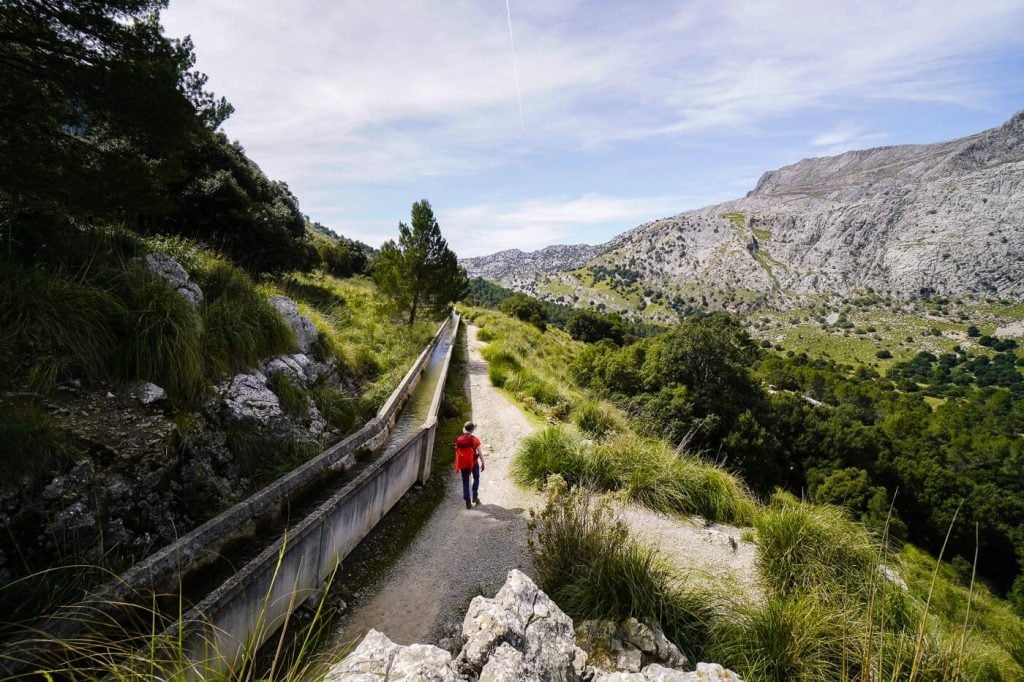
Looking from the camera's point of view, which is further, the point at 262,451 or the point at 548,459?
the point at 548,459

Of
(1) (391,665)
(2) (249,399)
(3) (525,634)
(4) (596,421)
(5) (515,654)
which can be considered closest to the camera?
(1) (391,665)

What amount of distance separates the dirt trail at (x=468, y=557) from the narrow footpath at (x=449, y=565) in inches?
0.4

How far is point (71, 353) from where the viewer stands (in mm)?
4703

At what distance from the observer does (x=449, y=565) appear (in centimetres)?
582

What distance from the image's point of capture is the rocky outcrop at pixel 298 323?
30.4ft

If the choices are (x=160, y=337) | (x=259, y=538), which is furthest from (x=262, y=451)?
(x=160, y=337)

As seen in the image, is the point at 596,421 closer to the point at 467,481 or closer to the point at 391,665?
the point at 467,481

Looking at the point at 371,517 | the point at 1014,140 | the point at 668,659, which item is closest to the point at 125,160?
the point at 371,517

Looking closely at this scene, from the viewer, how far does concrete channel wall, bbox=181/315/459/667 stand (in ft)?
11.0

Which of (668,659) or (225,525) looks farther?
(225,525)

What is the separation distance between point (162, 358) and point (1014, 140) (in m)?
261

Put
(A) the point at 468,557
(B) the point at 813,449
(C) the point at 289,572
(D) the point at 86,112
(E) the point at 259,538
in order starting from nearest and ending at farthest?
1. (C) the point at 289,572
2. (E) the point at 259,538
3. (D) the point at 86,112
4. (A) the point at 468,557
5. (B) the point at 813,449

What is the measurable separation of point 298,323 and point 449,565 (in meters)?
6.68

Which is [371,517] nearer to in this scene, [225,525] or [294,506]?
[294,506]
